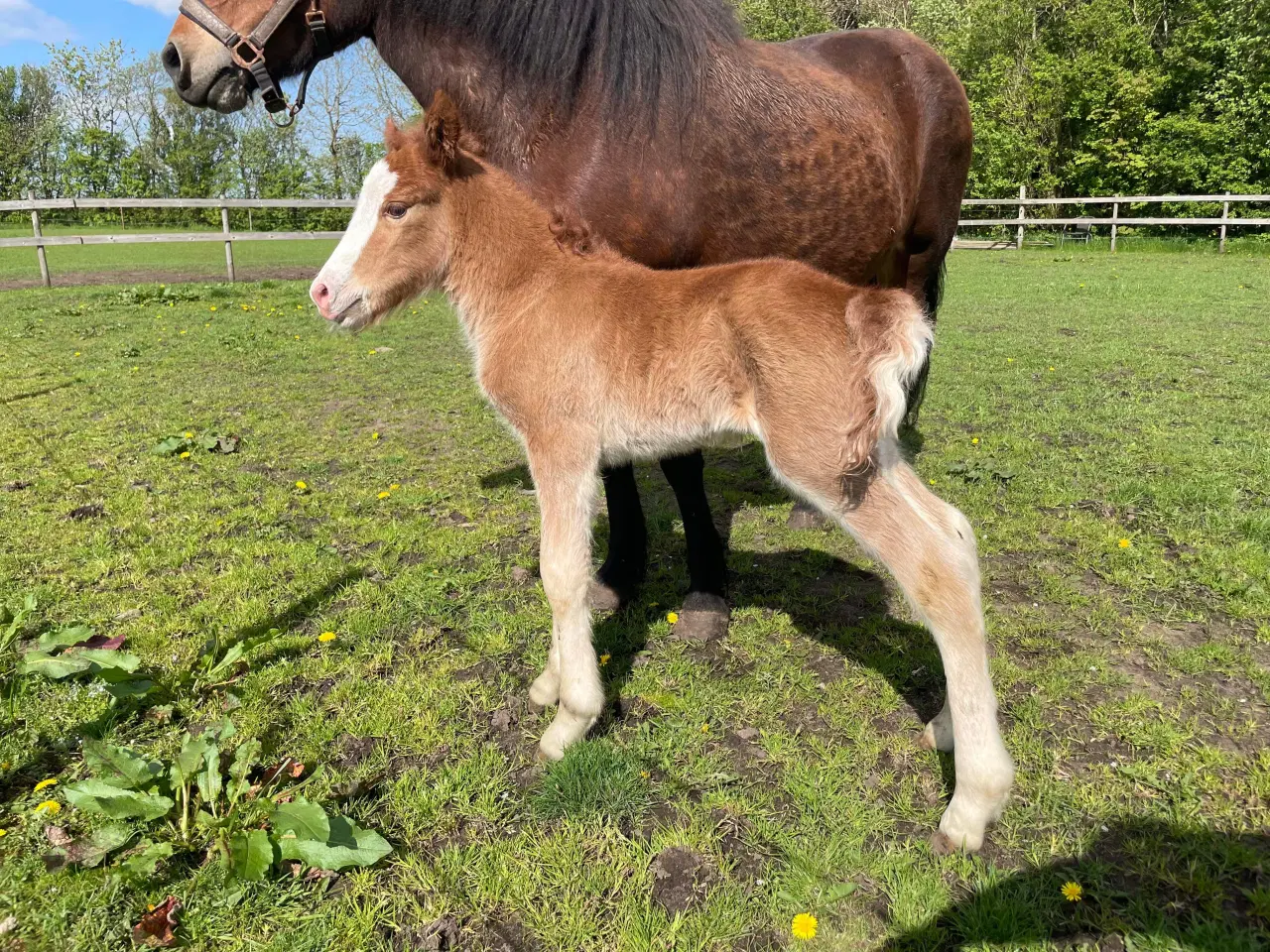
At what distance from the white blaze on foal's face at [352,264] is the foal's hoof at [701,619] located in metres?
1.91

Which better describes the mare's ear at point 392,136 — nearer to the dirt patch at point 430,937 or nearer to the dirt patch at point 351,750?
the dirt patch at point 351,750

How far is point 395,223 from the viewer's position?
2.70 meters

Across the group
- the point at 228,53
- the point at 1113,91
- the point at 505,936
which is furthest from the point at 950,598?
the point at 1113,91

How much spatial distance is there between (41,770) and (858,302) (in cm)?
306

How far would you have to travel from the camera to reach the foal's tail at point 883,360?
2176 mm

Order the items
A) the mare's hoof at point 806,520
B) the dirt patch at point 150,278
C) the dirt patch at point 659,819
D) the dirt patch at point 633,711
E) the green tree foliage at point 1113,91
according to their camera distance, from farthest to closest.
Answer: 1. the green tree foliage at point 1113,91
2. the dirt patch at point 150,278
3. the mare's hoof at point 806,520
4. the dirt patch at point 633,711
5. the dirt patch at point 659,819

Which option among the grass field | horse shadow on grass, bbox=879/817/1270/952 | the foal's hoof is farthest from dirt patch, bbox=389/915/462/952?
the foal's hoof

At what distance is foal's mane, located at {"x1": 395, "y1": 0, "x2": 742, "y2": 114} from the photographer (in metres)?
3.02

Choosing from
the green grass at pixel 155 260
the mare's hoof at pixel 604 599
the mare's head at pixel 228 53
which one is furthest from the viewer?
the green grass at pixel 155 260

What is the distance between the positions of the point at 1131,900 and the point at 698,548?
205 cm

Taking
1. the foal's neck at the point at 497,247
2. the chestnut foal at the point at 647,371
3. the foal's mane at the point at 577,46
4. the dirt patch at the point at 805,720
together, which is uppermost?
the foal's mane at the point at 577,46

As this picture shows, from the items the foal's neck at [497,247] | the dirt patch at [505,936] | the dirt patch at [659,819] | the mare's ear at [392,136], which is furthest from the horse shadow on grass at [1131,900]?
the mare's ear at [392,136]

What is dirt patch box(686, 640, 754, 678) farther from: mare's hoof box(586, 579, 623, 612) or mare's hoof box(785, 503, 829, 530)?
mare's hoof box(785, 503, 829, 530)

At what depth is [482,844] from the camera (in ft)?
7.14
